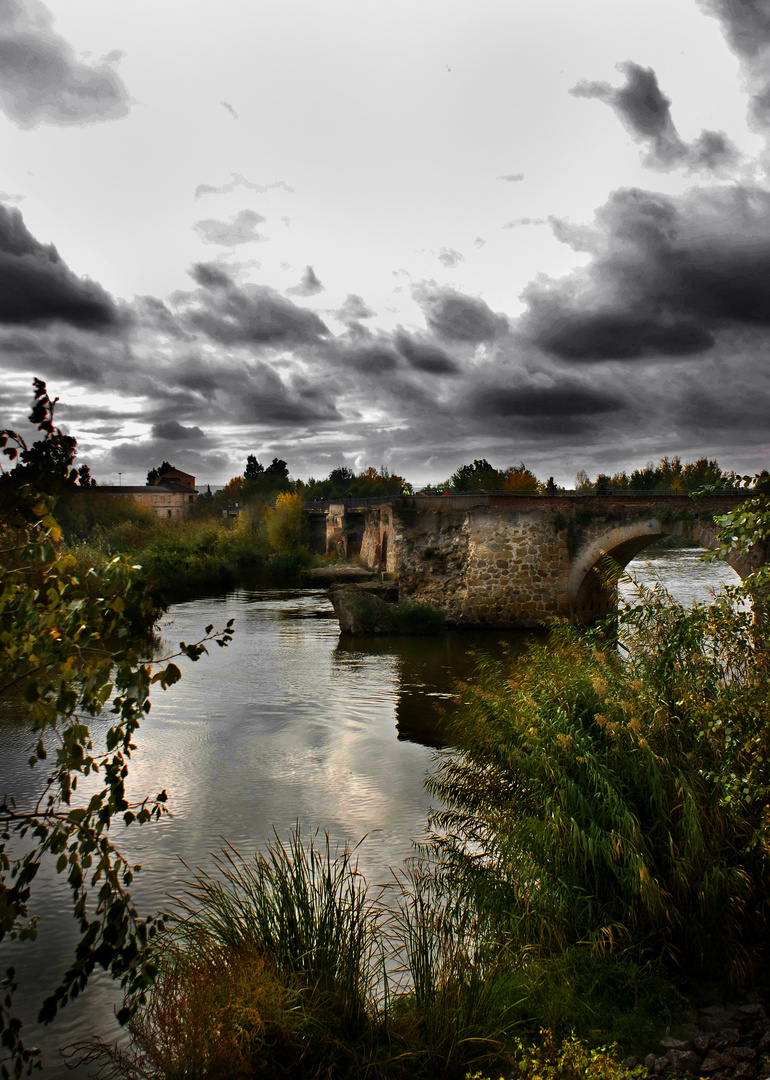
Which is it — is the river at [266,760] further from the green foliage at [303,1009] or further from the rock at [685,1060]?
the rock at [685,1060]

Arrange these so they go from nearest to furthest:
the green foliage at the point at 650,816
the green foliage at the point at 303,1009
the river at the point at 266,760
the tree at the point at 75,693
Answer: the tree at the point at 75,693 → the green foliage at the point at 303,1009 → the green foliage at the point at 650,816 → the river at the point at 266,760

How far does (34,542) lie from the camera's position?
2523 mm

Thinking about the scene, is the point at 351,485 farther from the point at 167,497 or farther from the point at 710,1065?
the point at 710,1065

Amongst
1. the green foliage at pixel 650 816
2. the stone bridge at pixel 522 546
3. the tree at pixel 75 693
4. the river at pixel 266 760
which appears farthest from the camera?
the stone bridge at pixel 522 546

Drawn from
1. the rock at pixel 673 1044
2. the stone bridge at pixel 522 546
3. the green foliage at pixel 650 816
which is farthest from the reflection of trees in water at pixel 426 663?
the rock at pixel 673 1044

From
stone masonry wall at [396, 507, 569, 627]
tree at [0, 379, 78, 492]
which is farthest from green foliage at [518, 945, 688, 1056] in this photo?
stone masonry wall at [396, 507, 569, 627]

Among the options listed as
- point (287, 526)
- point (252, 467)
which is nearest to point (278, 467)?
point (252, 467)

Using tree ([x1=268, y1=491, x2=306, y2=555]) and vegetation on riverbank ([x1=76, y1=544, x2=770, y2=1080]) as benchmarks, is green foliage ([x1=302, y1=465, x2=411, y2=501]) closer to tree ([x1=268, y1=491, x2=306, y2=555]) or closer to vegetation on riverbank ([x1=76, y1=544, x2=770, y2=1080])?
tree ([x1=268, y1=491, x2=306, y2=555])

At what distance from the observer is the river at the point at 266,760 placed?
616 cm

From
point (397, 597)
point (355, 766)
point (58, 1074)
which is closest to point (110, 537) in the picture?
point (397, 597)

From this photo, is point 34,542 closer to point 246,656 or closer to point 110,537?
point 246,656

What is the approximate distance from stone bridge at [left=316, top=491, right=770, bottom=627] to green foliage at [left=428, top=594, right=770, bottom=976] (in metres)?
12.7

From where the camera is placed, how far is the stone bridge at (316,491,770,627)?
19203 mm

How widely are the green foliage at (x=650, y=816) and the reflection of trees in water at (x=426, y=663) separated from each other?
4.08m
